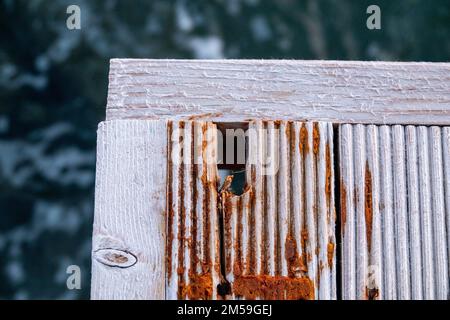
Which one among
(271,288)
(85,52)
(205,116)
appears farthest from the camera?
(85,52)

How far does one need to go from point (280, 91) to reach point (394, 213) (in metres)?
0.42

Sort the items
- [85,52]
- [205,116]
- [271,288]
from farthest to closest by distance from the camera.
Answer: [85,52] < [205,116] < [271,288]

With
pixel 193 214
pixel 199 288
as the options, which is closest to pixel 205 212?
pixel 193 214

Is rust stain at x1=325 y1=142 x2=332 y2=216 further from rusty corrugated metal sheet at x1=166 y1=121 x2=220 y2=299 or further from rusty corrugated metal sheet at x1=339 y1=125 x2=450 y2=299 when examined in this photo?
rusty corrugated metal sheet at x1=166 y1=121 x2=220 y2=299

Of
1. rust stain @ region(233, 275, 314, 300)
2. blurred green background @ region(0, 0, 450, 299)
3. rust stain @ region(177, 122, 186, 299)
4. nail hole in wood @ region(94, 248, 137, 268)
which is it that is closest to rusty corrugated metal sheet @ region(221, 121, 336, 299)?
rust stain @ region(233, 275, 314, 300)

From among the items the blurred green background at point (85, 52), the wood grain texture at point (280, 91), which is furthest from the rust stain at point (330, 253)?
the blurred green background at point (85, 52)

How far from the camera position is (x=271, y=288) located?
1.51 meters

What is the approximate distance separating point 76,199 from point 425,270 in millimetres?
A: 3431

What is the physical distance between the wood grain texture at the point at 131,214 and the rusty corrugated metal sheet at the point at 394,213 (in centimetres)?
45

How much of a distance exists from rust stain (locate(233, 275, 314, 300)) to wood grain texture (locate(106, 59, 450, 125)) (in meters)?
0.40

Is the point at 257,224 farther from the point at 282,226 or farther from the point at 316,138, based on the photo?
the point at 316,138

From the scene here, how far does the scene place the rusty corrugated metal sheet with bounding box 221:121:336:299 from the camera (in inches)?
59.8

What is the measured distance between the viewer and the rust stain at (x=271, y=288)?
1514 millimetres
